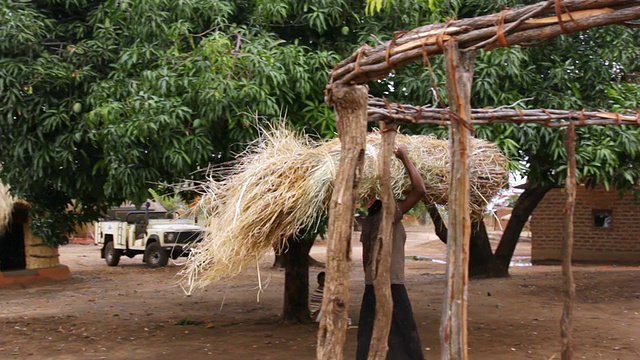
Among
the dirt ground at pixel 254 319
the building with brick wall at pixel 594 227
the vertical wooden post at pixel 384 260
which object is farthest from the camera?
the building with brick wall at pixel 594 227

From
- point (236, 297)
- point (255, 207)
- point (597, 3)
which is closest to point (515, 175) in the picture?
point (255, 207)

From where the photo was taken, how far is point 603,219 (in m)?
19.4

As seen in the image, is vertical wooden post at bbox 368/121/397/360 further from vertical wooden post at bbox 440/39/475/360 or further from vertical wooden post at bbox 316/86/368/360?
vertical wooden post at bbox 440/39/475/360

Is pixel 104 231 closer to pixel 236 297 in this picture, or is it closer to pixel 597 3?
pixel 236 297

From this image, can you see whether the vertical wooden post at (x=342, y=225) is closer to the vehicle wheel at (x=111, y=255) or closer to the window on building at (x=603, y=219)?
the window on building at (x=603, y=219)

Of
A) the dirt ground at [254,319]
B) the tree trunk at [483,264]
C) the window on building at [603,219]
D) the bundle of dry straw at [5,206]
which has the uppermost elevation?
the bundle of dry straw at [5,206]

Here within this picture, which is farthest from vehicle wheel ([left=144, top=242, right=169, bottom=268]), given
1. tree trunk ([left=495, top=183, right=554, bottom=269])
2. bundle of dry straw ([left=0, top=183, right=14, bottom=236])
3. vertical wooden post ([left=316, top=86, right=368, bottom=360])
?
vertical wooden post ([left=316, top=86, right=368, bottom=360])

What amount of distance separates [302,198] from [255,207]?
1.18 feet

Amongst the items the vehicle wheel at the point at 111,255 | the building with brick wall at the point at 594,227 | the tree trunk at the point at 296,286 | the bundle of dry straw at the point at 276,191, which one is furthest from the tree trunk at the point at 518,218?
the vehicle wheel at the point at 111,255

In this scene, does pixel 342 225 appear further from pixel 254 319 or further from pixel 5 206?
pixel 5 206

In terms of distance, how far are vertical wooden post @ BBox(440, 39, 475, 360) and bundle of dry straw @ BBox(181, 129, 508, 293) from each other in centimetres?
131

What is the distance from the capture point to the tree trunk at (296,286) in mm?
9695

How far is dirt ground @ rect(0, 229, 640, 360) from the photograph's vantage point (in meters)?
8.40

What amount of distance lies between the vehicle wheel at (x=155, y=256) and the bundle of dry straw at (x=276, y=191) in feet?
49.6
